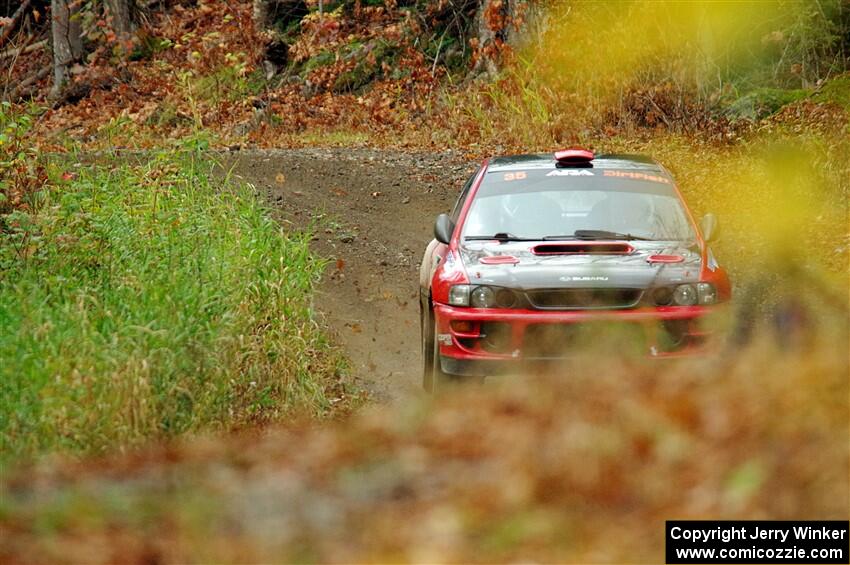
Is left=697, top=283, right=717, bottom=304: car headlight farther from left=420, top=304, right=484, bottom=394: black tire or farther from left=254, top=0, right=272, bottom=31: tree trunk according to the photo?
left=254, top=0, right=272, bottom=31: tree trunk

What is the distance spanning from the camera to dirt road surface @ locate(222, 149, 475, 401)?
35.5 ft

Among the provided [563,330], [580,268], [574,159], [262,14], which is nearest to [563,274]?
[580,268]

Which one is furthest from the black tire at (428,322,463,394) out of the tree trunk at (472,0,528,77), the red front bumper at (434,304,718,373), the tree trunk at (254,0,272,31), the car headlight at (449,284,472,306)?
the tree trunk at (254,0,272,31)

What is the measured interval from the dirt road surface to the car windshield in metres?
1.52

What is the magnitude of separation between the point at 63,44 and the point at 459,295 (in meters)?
28.6

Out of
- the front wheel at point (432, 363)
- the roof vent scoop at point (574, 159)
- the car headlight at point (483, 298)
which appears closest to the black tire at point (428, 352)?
the front wheel at point (432, 363)

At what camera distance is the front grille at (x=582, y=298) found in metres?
7.48

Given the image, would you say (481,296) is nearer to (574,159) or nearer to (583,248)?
(583,248)

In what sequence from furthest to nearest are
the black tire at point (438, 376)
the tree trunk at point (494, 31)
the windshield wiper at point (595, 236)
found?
the tree trunk at point (494, 31), the windshield wiper at point (595, 236), the black tire at point (438, 376)

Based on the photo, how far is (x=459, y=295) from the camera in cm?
777

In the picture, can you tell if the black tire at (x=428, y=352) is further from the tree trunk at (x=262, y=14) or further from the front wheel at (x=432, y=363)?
the tree trunk at (x=262, y=14)

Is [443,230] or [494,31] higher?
[443,230]

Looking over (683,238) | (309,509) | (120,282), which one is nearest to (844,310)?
(683,238)

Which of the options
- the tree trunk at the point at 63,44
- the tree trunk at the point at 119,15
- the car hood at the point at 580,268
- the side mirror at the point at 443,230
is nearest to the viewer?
the car hood at the point at 580,268
